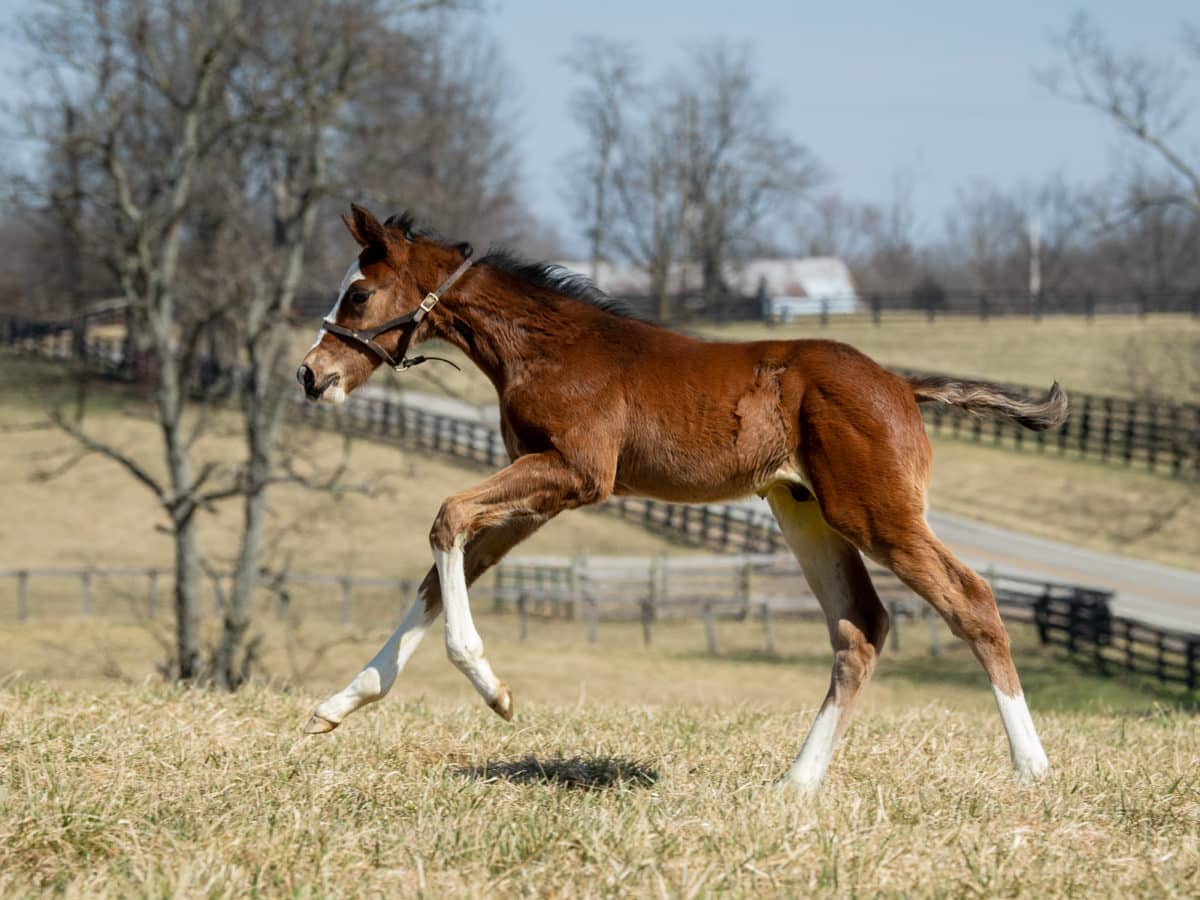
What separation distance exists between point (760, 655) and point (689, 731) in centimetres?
1708

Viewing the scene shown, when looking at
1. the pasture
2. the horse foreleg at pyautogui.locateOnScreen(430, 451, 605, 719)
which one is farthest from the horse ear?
the pasture


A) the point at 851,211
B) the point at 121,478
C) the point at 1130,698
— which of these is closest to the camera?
the point at 1130,698

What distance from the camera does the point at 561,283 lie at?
19.9 ft

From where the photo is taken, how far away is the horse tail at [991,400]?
5934 millimetres

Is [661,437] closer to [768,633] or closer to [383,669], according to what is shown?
[383,669]

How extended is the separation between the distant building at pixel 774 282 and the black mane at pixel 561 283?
4331cm

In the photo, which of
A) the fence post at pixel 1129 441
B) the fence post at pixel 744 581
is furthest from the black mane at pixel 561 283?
the fence post at pixel 1129 441

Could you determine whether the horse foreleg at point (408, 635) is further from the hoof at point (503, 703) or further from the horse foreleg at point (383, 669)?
the hoof at point (503, 703)

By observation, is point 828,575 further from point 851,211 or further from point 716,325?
point 851,211

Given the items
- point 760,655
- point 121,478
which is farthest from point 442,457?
point 760,655

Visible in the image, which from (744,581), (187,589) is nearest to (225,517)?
(744,581)

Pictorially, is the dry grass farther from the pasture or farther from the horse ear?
the horse ear

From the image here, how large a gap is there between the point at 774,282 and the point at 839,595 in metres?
90.6

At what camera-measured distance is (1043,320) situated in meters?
68.7
